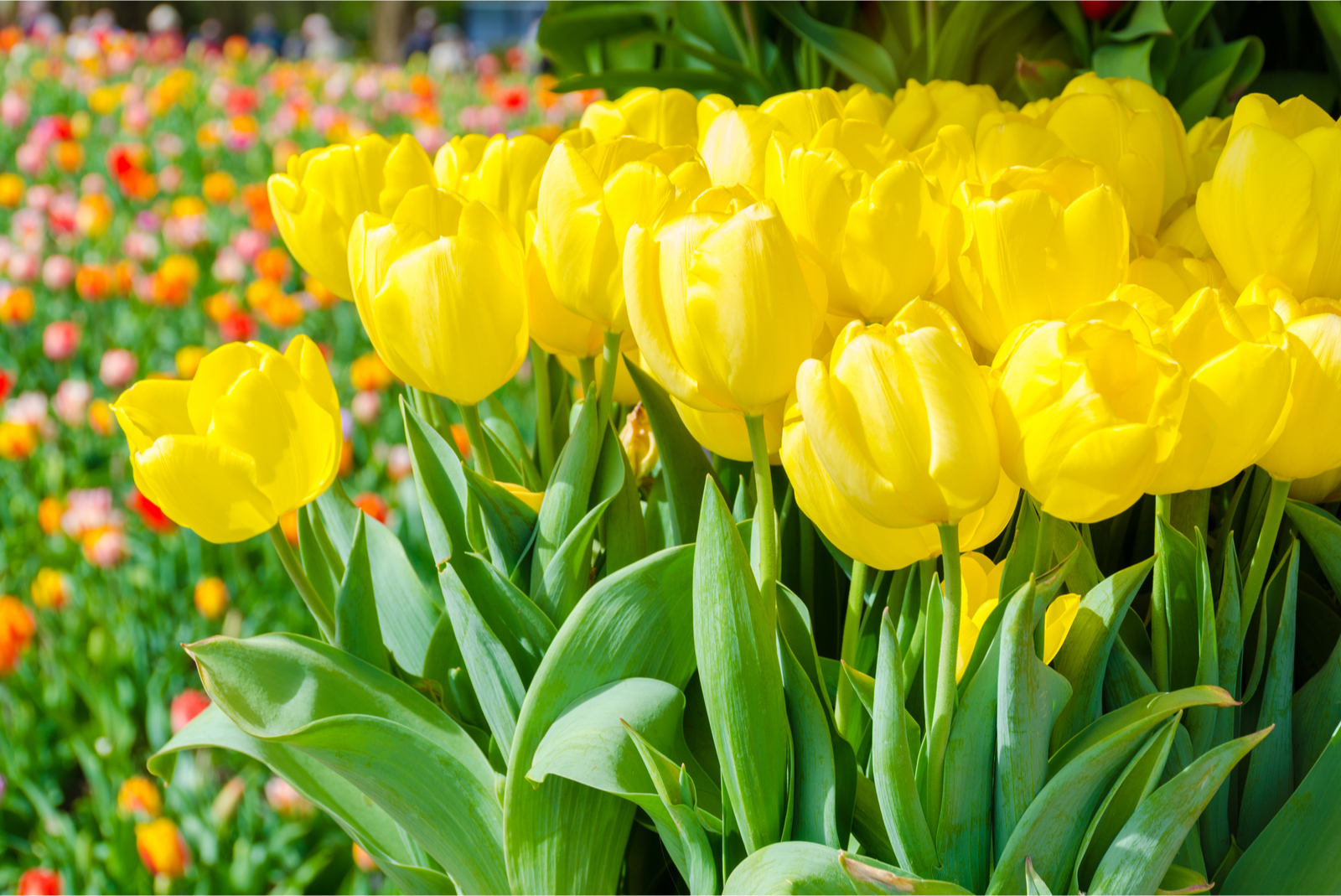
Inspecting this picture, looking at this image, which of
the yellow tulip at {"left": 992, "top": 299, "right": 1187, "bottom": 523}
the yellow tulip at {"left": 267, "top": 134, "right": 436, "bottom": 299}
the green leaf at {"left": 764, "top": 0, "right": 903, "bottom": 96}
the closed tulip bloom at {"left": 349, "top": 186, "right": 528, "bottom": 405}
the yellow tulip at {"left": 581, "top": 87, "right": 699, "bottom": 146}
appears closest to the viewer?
the yellow tulip at {"left": 992, "top": 299, "right": 1187, "bottom": 523}

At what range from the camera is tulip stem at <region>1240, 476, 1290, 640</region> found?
0.41m

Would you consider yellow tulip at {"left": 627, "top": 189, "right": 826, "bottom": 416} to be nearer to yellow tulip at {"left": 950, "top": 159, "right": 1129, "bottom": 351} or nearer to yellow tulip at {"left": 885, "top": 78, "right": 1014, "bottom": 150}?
yellow tulip at {"left": 950, "top": 159, "right": 1129, "bottom": 351}

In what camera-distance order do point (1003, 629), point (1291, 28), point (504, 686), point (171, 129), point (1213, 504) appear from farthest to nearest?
point (171, 129) → point (1291, 28) → point (1213, 504) → point (504, 686) → point (1003, 629)

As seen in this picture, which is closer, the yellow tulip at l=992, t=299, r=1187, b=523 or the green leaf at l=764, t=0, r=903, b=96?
the yellow tulip at l=992, t=299, r=1187, b=523

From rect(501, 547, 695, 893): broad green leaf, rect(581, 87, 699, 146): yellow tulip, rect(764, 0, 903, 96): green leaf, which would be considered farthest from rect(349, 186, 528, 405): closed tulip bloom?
rect(764, 0, 903, 96): green leaf

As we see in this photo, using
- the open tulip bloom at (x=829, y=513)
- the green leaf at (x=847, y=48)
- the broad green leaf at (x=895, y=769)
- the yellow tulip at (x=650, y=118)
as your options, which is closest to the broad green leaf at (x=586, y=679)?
the open tulip bloom at (x=829, y=513)

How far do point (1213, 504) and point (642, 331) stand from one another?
1.18ft

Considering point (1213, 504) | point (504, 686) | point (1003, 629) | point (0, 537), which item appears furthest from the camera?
point (0, 537)

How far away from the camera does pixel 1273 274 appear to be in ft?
1.47

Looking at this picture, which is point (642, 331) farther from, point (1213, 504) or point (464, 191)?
point (1213, 504)

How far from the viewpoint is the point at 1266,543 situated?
1.37 feet

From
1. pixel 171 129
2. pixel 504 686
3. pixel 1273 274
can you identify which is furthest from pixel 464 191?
pixel 171 129

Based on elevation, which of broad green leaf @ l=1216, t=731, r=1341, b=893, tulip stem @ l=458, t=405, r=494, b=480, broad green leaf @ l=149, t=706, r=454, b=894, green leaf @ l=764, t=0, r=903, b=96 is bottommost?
broad green leaf @ l=149, t=706, r=454, b=894

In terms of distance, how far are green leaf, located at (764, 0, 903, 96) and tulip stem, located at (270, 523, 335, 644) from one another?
0.65 metres
